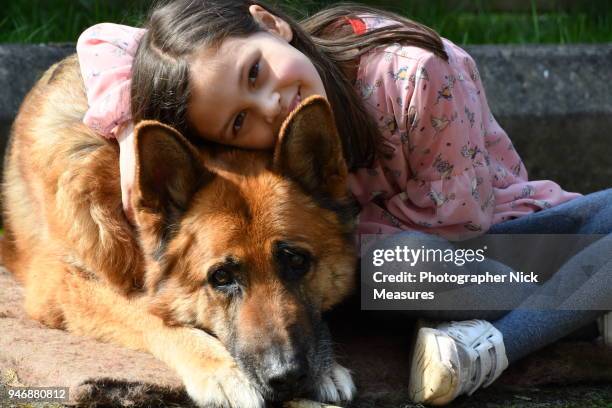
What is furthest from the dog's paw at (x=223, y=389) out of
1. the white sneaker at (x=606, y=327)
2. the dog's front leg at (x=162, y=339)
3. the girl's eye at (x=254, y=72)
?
the white sneaker at (x=606, y=327)

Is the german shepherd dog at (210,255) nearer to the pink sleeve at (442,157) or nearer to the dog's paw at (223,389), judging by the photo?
the dog's paw at (223,389)

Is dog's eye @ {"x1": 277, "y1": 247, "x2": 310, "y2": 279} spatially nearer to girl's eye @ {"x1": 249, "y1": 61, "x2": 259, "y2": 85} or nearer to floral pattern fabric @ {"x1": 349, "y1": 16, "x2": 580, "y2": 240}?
floral pattern fabric @ {"x1": 349, "y1": 16, "x2": 580, "y2": 240}

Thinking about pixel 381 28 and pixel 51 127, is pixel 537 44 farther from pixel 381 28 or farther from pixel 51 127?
pixel 51 127

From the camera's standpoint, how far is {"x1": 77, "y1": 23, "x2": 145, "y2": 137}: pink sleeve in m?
3.39

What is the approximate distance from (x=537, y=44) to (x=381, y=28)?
234 cm

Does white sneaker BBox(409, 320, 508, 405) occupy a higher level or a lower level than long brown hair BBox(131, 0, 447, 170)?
lower

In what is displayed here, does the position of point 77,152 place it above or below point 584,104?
above

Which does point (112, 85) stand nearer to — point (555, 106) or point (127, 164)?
point (127, 164)

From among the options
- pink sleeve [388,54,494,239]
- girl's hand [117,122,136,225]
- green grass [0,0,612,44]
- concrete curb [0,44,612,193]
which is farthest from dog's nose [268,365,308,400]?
green grass [0,0,612,44]

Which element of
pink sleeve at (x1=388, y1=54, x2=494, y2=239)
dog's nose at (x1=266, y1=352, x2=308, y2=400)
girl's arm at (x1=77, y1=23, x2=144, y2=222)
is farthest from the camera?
pink sleeve at (x1=388, y1=54, x2=494, y2=239)

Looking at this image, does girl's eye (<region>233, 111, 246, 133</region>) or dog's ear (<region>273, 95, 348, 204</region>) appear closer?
dog's ear (<region>273, 95, 348, 204</region>)

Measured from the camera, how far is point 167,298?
324cm

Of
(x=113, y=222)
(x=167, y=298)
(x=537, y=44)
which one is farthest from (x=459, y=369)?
(x=537, y=44)

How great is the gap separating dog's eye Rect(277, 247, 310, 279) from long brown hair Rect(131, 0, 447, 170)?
0.58 m
